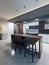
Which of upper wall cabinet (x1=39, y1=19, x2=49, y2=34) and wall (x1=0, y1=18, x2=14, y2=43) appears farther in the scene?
wall (x1=0, y1=18, x2=14, y2=43)

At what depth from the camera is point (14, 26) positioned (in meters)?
11.9

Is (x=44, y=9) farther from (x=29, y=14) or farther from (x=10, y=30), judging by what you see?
(x=10, y=30)

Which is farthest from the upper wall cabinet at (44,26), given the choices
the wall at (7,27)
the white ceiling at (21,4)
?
the wall at (7,27)

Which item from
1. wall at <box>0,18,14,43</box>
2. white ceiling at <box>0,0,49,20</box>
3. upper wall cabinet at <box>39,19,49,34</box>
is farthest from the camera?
wall at <box>0,18,14,43</box>

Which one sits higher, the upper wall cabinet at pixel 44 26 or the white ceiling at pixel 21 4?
the white ceiling at pixel 21 4

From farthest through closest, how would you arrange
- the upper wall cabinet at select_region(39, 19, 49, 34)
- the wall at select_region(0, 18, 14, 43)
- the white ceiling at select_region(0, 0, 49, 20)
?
the wall at select_region(0, 18, 14, 43), the upper wall cabinet at select_region(39, 19, 49, 34), the white ceiling at select_region(0, 0, 49, 20)

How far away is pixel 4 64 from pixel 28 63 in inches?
34.6

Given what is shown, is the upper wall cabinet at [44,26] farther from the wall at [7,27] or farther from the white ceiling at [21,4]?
the wall at [7,27]

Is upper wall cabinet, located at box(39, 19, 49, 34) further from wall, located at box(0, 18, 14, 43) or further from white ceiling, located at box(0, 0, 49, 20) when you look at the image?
wall, located at box(0, 18, 14, 43)

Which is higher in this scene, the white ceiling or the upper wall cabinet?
the white ceiling

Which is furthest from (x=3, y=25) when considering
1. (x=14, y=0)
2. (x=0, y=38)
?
(x=14, y=0)

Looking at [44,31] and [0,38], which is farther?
[0,38]

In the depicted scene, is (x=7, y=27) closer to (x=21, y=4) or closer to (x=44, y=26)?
(x=44, y=26)

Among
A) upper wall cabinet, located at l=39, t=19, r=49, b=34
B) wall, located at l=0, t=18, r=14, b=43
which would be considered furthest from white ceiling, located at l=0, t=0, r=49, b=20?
wall, located at l=0, t=18, r=14, b=43
